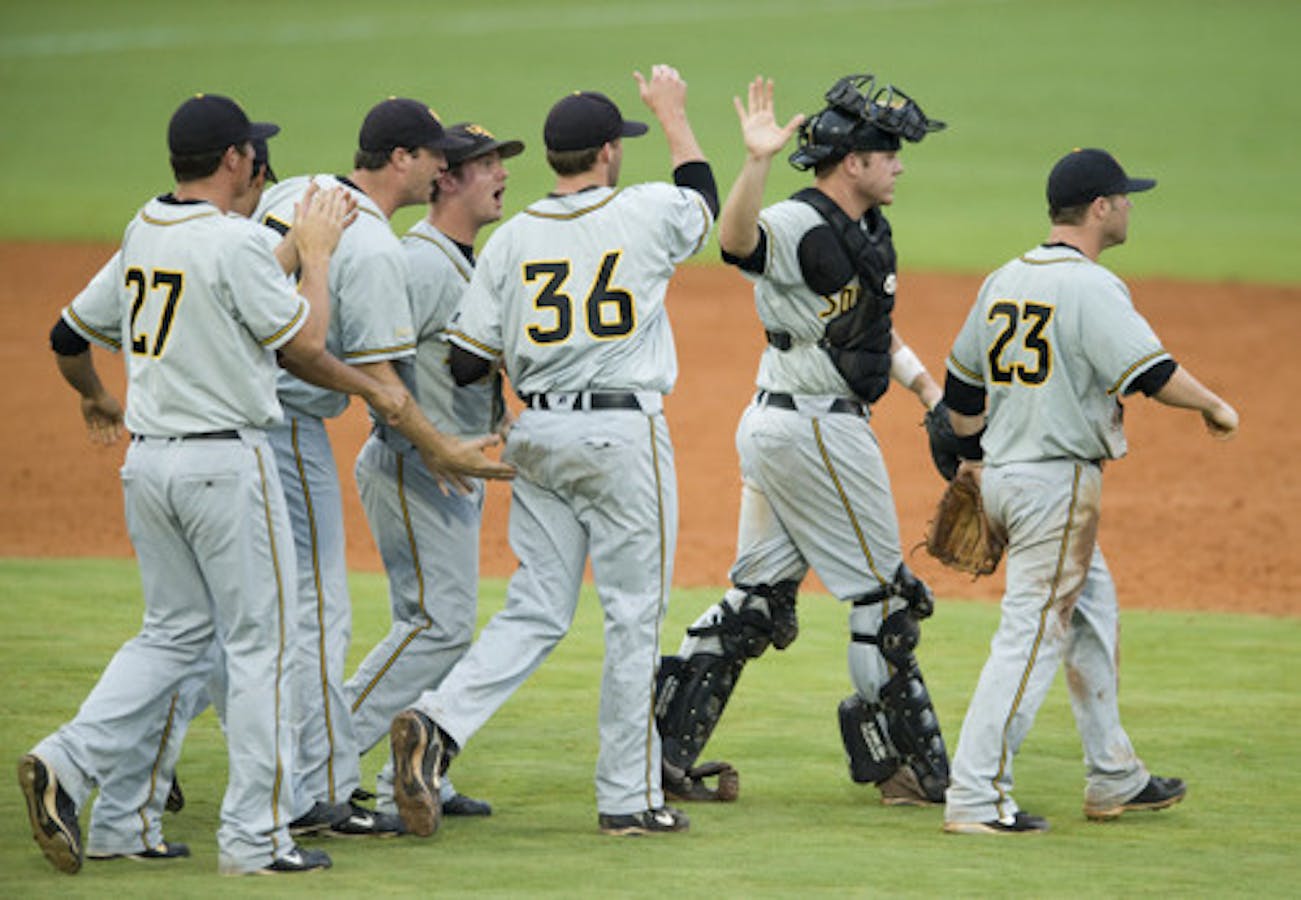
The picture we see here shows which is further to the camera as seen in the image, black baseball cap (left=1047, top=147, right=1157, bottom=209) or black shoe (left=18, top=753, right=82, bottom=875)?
black baseball cap (left=1047, top=147, right=1157, bottom=209)

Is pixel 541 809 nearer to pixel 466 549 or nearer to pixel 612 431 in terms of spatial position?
pixel 466 549

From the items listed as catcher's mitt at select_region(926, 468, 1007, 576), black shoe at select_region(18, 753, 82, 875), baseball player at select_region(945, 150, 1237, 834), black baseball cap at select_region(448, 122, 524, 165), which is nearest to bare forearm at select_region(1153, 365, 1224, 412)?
baseball player at select_region(945, 150, 1237, 834)

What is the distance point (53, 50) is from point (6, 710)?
27576 millimetres

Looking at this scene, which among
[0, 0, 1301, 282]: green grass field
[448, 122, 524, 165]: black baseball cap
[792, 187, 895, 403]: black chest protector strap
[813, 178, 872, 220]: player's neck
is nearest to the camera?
[448, 122, 524, 165]: black baseball cap

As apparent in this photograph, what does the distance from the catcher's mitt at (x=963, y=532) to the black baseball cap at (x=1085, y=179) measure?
95 cm

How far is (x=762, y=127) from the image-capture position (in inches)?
263

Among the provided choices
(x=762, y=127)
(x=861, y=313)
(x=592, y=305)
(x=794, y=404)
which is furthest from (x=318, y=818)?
(x=762, y=127)

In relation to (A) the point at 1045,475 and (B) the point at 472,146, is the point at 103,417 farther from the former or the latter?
(A) the point at 1045,475

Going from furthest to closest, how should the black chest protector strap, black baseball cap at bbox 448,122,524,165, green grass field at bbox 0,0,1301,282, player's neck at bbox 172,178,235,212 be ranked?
1. green grass field at bbox 0,0,1301,282
2. the black chest protector strap
3. black baseball cap at bbox 448,122,524,165
4. player's neck at bbox 172,178,235,212

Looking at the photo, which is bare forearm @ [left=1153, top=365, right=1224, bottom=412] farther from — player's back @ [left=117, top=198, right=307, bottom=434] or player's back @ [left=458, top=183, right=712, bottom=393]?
player's back @ [left=117, top=198, right=307, bottom=434]

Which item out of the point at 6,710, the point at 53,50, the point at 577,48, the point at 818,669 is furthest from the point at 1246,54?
the point at 6,710

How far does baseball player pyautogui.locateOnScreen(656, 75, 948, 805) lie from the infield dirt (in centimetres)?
425

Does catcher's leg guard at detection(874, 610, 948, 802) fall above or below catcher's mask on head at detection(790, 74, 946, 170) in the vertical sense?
below

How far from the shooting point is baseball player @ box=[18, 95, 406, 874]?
5.91 meters
